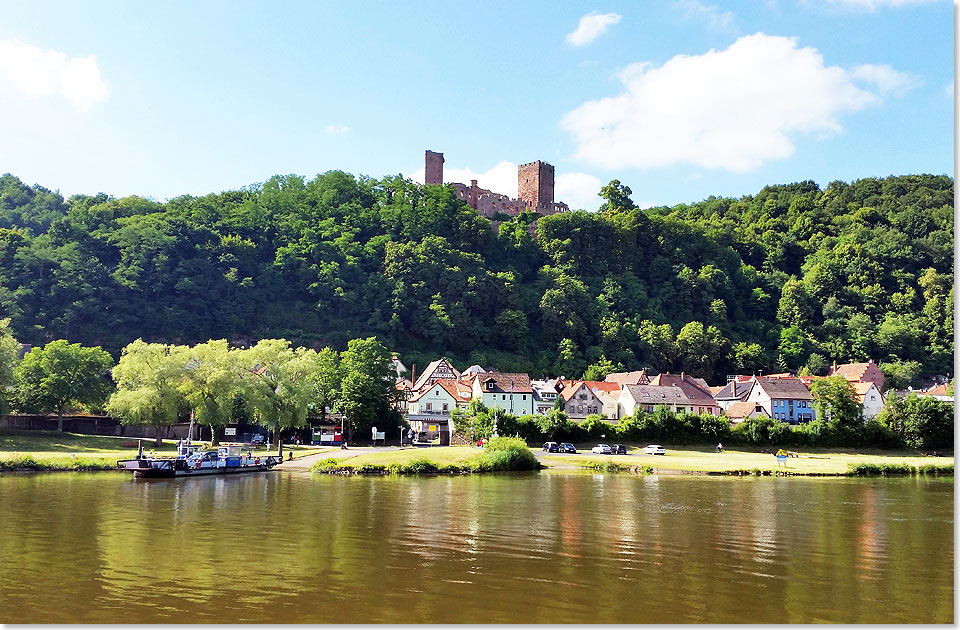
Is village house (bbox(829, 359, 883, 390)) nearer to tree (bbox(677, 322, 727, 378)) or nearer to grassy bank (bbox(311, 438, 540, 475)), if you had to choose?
tree (bbox(677, 322, 727, 378))

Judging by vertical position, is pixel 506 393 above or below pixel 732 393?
below

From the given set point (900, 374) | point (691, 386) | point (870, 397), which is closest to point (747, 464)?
point (691, 386)

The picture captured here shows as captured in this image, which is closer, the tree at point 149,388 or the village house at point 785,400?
the tree at point 149,388

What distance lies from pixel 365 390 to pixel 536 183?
113 m

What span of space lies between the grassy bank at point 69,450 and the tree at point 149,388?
1842 millimetres

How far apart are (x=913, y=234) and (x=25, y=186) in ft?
493

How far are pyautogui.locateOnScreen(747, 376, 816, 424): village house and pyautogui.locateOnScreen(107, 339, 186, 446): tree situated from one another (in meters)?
57.6

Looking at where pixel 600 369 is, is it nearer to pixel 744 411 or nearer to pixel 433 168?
pixel 744 411

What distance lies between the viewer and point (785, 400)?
8412 centimetres

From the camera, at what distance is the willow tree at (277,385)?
51.6 meters

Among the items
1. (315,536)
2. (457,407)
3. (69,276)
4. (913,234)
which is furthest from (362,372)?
(913,234)

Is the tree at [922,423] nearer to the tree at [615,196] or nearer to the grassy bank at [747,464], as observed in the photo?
the grassy bank at [747,464]

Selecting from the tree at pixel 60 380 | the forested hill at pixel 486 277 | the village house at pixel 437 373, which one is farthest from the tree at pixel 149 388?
the forested hill at pixel 486 277

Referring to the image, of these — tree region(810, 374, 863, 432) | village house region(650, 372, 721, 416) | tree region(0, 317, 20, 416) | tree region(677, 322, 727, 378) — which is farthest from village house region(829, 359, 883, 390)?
tree region(0, 317, 20, 416)
